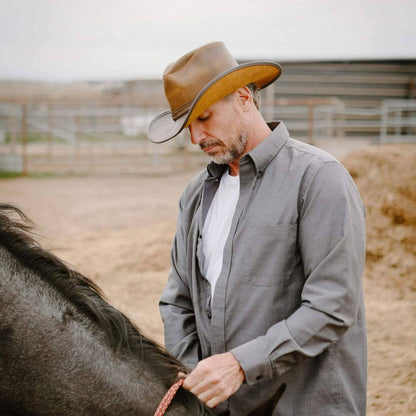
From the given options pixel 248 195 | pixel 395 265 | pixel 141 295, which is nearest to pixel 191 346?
pixel 248 195

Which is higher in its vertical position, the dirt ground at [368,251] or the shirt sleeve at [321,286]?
the shirt sleeve at [321,286]

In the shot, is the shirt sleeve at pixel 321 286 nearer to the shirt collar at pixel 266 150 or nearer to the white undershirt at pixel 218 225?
the shirt collar at pixel 266 150

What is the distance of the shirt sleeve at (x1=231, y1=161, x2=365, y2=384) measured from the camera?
57.8 inches

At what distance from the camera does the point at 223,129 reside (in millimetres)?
1742

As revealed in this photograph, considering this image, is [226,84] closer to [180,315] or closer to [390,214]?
[180,315]

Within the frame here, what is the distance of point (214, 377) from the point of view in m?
1.41

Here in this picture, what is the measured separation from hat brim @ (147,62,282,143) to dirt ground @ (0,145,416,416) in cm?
76

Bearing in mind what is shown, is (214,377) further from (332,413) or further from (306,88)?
(306,88)

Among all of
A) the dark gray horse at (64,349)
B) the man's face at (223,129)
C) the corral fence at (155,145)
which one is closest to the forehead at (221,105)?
the man's face at (223,129)

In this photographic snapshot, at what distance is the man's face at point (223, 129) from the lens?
5.69 feet

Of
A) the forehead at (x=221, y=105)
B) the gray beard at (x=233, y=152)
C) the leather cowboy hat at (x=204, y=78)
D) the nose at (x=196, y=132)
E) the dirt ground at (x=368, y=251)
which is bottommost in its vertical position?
the dirt ground at (x=368, y=251)

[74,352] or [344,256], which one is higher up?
[344,256]

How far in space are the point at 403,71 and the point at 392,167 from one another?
13258 mm

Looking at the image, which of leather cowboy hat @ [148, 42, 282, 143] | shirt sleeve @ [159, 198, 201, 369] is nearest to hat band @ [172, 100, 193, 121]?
leather cowboy hat @ [148, 42, 282, 143]
